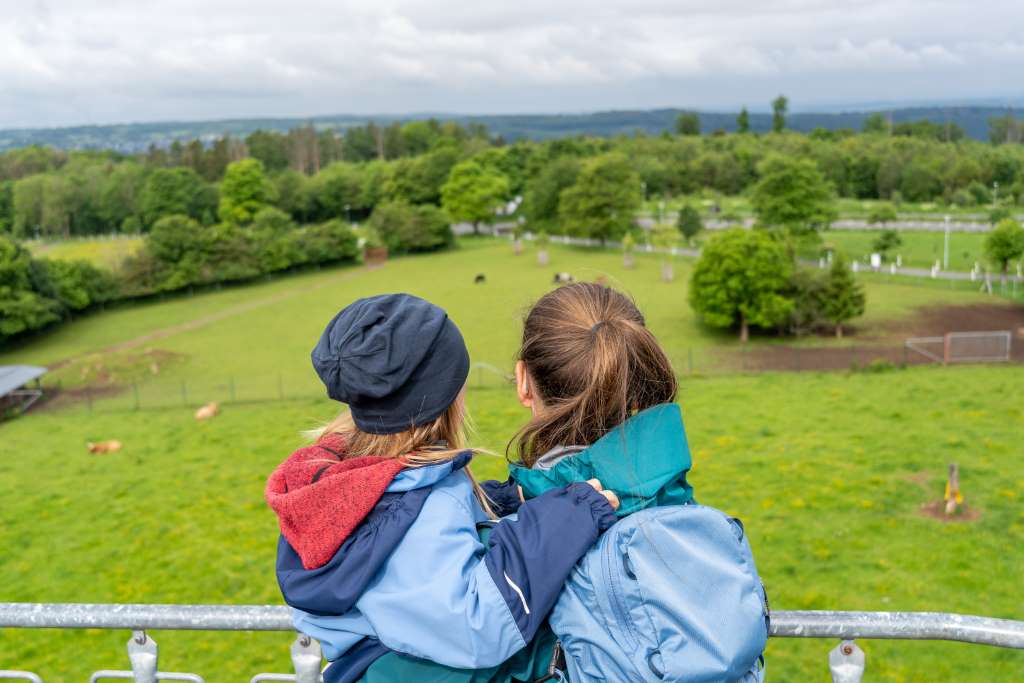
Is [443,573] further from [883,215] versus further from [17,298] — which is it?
[883,215]

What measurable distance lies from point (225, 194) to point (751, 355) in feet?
193

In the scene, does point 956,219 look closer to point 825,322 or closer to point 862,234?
point 862,234

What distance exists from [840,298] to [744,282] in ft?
10.9

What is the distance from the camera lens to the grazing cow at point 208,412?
85.1ft

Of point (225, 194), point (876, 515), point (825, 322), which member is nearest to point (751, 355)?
point (825, 322)

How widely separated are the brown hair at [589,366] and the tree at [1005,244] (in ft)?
131

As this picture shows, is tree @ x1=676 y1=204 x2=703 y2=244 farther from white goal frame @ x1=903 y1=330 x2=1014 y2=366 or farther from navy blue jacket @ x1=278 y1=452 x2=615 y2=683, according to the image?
navy blue jacket @ x1=278 y1=452 x2=615 y2=683

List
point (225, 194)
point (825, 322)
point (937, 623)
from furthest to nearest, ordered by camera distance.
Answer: point (225, 194) < point (825, 322) < point (937, 623)

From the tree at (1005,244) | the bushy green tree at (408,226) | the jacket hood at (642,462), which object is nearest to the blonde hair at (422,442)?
the jacket hood at (642,462)

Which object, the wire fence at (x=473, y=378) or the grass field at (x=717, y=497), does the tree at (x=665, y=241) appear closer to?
the wire fence at (x=473, y=378)

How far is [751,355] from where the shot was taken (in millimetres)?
29844

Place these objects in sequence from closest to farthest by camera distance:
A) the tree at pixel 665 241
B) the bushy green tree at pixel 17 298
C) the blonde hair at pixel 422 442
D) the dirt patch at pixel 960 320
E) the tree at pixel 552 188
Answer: the blonde hair at pixel 422 442
the dirt patch at pixel 960 320
the bushy green tree at pixel 17 298
the tree at pixel 665 241
the tree at pixel 552 188

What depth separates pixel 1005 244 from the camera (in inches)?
1462

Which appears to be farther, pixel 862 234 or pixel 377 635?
pixel 862 234
